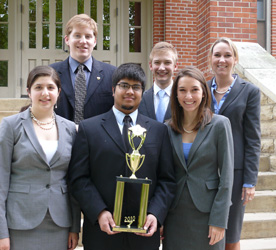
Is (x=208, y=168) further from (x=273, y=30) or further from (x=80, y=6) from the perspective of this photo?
(x=273, y=30)

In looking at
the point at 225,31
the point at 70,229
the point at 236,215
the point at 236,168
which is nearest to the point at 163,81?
the point at 236,168

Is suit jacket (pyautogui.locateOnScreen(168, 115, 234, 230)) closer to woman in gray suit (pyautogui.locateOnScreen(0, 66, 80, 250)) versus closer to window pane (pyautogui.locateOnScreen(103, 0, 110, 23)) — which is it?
woman in gray suit (pyautogui.locateOnScreen(0, 66, 80, 250))

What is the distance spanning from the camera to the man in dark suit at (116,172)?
2488mm

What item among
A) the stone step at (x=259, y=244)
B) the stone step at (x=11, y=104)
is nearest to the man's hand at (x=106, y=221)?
the stone step at (x=259, y=244)

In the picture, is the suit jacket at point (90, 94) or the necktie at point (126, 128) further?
the suit jacket at point (90, 94)

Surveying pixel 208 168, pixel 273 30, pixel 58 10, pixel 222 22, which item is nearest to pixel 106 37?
pixel 58 10

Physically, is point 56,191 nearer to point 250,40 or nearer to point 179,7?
point 250,40

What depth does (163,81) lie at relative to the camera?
3398mm

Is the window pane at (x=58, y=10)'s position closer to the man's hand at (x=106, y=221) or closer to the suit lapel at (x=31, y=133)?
the suit lapel at (x=31, y=133)

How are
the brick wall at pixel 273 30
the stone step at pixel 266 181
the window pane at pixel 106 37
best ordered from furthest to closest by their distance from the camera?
the brick wall at pixel 273 30 < the window pane at pixel 106 37 < the stone step at pixel 266 181

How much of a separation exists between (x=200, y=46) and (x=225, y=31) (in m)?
0.54

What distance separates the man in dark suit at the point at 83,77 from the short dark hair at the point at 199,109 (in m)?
0.68

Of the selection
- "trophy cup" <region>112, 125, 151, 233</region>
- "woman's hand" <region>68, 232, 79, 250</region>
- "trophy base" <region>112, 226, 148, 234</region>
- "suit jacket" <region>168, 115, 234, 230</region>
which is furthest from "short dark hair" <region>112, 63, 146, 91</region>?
"woman's hand" <region>68, 232, 79, 250</region>

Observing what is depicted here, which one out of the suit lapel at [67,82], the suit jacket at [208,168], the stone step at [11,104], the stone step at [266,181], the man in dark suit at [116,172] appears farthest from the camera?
the stone step at [11,104]
